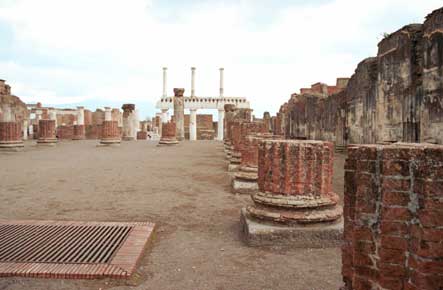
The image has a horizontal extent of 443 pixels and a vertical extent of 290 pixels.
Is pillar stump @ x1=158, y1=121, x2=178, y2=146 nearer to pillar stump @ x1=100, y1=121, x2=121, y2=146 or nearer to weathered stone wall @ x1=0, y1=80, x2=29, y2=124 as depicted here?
pillar stump @ x1=100, y1=121, x2=121, y2=146

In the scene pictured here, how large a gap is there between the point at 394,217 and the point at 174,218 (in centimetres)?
336

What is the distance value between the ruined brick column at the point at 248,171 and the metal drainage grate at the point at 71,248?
2.53m

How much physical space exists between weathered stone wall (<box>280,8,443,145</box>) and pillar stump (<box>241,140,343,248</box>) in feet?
12.1

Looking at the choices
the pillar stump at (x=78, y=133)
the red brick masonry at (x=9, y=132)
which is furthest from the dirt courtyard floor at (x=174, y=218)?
the pillar stump at (x=78, y=133)

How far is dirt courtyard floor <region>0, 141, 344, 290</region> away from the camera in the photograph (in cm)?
314

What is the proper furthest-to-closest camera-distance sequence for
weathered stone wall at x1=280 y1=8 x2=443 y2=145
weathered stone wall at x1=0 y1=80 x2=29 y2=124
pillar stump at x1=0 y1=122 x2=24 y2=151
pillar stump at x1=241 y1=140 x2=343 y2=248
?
1. weathered stone wall at x1=0 y1=80 x2=29 y2=124
2. pillar stump at x1=0 y1=122 x2=24 y2=151
3. weathered stone wall at x1=280 y1=8 x2=443 y2=145
4. pillar stump at x1=241 y1=140 x2=343 y2=248

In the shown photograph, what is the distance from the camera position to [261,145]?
4.53 metres

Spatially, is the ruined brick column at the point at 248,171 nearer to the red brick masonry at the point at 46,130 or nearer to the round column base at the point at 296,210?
the round column base at the point at 296,210

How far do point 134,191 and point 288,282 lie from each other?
13.8 ft

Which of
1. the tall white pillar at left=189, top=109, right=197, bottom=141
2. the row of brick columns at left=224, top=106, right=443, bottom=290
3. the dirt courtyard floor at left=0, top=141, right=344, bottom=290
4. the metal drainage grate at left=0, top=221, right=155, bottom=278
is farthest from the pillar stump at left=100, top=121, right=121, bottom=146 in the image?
the row of brick columns at left=224, top=106, right=443, bottom=290

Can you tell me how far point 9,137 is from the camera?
16438 millimetres

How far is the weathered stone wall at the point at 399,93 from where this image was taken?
7.09 metres

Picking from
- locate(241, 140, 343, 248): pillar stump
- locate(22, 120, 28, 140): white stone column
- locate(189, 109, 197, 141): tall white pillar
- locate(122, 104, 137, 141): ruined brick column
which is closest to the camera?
locate(241, 140, 343, 248): pillar stump

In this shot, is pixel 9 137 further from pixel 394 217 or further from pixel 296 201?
pixel 394 217
